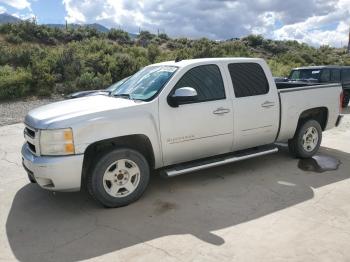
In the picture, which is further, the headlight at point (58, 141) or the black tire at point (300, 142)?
the black tire at point (300, 142)

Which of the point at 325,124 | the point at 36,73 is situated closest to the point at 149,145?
the point at 325,124

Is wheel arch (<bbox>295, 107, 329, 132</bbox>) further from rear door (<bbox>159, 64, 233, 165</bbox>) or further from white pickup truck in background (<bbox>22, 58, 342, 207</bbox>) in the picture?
rear door (<bbox>159, 64, 233, 165</bbox>)

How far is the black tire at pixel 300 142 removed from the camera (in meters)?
6.80

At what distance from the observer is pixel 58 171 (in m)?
4.42

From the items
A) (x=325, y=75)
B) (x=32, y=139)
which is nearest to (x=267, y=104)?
(x=32, y=139)

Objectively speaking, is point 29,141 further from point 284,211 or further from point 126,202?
point 284,211

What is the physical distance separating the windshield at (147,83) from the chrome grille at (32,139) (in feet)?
4.64

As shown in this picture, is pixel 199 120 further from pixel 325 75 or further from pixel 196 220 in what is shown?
pixel 325 75

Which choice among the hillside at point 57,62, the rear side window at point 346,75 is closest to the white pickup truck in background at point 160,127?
the rear side window at point 346,75

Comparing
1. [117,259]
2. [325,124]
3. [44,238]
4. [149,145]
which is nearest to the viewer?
[117,259]

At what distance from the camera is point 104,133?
463 cm

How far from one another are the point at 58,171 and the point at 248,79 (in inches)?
128

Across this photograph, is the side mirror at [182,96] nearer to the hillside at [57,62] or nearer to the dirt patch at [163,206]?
the dirt patch at [163,206]

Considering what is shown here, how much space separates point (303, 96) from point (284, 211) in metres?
2.64
